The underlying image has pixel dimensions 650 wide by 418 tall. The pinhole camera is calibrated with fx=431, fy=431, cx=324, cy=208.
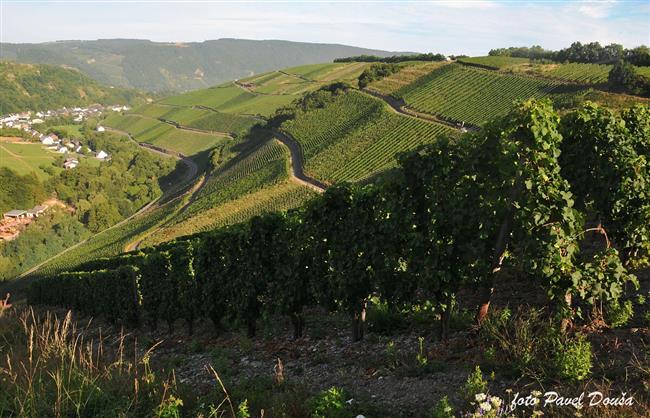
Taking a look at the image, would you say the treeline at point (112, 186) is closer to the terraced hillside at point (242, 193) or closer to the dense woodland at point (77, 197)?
the dense woodland at point (77, 197)

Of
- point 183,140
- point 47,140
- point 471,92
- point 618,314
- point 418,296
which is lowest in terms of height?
point 47,140

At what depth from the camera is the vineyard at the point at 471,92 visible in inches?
3258

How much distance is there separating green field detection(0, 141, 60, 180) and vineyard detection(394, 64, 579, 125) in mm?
115287

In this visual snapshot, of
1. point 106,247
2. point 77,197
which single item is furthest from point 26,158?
point 106,247

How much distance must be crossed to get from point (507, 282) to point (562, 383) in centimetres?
578

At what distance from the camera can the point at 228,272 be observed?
16.3 m

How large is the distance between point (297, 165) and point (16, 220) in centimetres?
8018

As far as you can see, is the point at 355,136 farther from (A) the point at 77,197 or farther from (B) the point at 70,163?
(B) the point at 70,163

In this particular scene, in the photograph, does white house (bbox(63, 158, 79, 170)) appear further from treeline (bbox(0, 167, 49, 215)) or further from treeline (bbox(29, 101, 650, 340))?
treeline (bbox(29, 101, 650, 340))

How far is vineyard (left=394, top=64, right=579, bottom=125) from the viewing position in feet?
272

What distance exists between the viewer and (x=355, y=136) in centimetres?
8544

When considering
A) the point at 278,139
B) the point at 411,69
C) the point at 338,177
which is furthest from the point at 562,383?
the point at 411,69

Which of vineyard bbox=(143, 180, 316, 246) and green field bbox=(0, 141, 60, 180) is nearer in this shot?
vineyard bbox=(143, 180, 316, 246)

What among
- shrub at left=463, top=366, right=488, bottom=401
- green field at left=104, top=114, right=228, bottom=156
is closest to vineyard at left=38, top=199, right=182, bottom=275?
shrub at left=463, top=366, right=488, bottom=401
